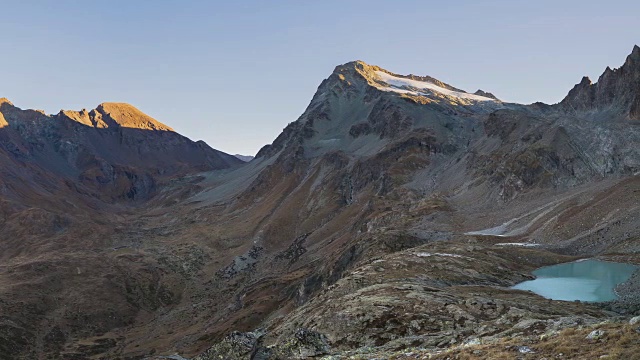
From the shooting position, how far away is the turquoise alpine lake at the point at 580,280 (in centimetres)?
5756

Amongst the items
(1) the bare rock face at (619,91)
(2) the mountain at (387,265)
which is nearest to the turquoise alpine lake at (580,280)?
(2) the mountain at (387,265)

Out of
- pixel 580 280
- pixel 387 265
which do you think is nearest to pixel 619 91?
pixel 580 280

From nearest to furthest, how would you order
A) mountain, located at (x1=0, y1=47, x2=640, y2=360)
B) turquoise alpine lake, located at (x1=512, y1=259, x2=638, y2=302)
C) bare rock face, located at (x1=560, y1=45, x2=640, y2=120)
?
mountain, located at (x1=0, y1=47, x2=640, y2=360)
turquoise alpine lake, located at (x1=512, y1=259, x2=638, y2=302)
bare rock face, located at (x1=560, y1=45, x2=640, y2=120)

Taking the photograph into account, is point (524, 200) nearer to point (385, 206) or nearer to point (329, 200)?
point (385, 206)

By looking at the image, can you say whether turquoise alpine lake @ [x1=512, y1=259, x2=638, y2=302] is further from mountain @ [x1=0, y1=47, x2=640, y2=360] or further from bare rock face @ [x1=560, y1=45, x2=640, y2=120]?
bare rock face @ [x1=560, y1=45, x2=640, y2=120]

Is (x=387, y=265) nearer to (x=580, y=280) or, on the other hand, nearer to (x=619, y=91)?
(x=580, y=280)

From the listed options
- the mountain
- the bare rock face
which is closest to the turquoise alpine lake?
the mountain

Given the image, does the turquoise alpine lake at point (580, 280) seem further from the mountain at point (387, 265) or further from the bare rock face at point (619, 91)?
the bare rock face at point (619, 91)

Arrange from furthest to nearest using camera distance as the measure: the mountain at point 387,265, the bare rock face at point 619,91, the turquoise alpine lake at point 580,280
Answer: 1. the bare rock face at point 619,91
2. the turquoise alpine lake at point 580,280
3. the mountain at point 387,265

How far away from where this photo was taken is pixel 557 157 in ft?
450

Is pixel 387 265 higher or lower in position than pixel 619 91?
lower

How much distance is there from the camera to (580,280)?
66375 mm

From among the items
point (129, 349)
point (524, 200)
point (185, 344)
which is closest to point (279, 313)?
point (185, 344)

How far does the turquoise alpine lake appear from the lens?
57562 mm
